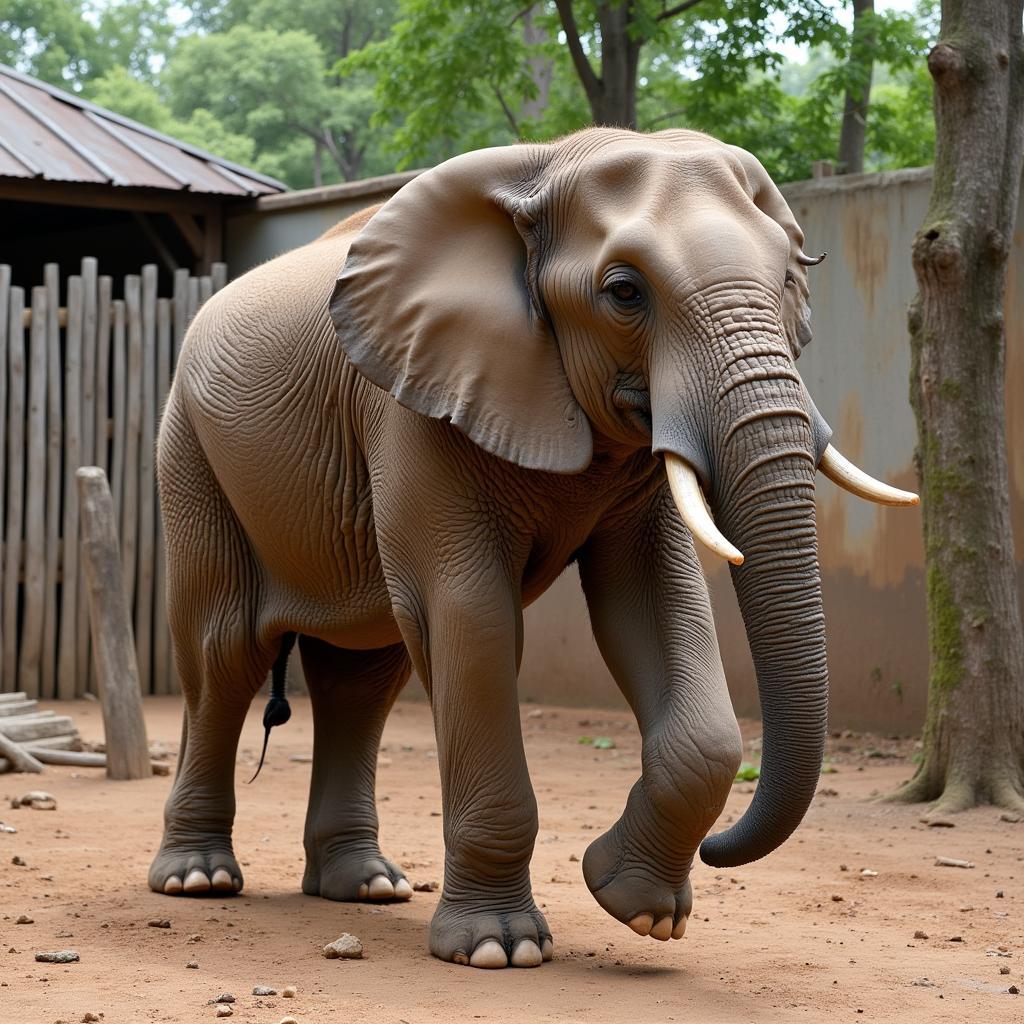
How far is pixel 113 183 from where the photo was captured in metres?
12.8

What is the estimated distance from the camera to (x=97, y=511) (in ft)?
31.2

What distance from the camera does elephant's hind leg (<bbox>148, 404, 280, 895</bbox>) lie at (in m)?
6.09

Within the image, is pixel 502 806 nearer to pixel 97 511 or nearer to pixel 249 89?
pixel 97 511

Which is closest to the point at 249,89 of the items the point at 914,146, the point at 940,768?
the point at 914,146

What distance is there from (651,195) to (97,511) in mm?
5747

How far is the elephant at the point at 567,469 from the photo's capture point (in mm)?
4172

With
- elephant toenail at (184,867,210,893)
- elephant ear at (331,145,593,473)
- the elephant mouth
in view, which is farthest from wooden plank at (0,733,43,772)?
the elephant mouth

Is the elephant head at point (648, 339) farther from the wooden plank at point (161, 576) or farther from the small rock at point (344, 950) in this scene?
the wooden plank at point (161, 576)

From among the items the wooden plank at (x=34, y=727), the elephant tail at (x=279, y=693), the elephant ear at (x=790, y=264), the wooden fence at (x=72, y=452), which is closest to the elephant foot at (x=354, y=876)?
the elephant tail at (x=279, y=693)

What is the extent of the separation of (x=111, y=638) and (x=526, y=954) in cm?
513

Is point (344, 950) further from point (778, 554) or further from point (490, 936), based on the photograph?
point (778, 554)

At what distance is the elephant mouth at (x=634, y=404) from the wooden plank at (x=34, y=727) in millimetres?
6070

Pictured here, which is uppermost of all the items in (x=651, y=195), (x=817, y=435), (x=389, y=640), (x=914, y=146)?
(x=914, y=146)

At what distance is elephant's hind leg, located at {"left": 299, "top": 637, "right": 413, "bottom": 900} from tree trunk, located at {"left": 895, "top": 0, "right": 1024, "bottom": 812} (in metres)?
2.95
